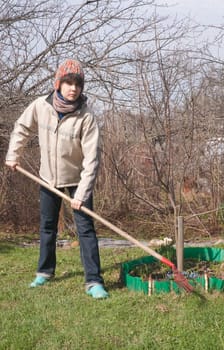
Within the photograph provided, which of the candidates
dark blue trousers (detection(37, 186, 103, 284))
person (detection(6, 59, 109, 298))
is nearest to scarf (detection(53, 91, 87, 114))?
person (detection(6, 59, 109, 298))

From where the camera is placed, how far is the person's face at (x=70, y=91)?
407cm

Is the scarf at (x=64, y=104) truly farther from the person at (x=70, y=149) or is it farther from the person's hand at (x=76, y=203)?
the person's hand at (x=76, y=203)

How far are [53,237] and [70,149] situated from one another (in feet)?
2.59

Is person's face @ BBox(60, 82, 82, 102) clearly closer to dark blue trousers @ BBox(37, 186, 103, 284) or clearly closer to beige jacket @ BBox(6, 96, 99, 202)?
beige jacket @ BBox(6, 96, 99, 202)

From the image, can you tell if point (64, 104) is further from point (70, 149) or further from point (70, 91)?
point (70, 149)

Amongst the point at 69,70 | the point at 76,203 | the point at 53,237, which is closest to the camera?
the point at 76,203

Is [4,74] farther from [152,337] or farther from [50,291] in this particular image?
[152,337]

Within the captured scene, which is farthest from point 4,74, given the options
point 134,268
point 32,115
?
point 134,268

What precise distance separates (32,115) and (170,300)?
1.80 m

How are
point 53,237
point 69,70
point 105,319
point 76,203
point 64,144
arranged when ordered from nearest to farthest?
1. point 105,319
2. point 76,203
3. point 69,70
4. point 64,144
5. point 53,237

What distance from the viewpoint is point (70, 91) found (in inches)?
161

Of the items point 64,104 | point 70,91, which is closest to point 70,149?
Result: point 64,104

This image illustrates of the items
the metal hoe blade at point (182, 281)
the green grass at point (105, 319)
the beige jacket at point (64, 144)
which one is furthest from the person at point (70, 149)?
the metal hoe blade at point (182, 281)

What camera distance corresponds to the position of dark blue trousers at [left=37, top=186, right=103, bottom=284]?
4184mm
